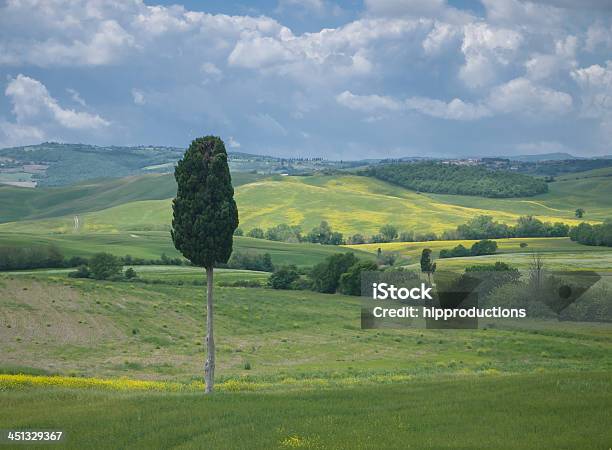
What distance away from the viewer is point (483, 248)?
136 m

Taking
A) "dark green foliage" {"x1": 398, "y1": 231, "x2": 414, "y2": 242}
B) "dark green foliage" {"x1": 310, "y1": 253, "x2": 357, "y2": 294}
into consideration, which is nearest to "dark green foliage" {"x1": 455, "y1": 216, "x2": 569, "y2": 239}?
"dark green foliage" {"x1": 398, "y1": 231, "x2": 414, "y2": 242}

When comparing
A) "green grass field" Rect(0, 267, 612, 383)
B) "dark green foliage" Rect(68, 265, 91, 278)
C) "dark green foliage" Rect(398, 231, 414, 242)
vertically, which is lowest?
"green grass field" Rect(0, 267, 612, 383)

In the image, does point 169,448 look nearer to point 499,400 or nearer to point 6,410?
point 6,410

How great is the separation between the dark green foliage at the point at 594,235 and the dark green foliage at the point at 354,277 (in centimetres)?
6002

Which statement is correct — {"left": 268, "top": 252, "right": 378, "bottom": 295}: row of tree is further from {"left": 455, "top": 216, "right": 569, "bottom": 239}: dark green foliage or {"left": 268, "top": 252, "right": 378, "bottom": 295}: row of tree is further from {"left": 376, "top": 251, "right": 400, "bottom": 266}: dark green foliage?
{"left": 455, "top": 216, "right": 569, "bottom": 239}: dark green foliage

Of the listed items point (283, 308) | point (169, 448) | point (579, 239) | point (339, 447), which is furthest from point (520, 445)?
point (579, 239)

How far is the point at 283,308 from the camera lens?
79000 millimetres

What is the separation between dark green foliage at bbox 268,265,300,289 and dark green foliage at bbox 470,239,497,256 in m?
44.6

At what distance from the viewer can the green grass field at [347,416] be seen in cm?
1784

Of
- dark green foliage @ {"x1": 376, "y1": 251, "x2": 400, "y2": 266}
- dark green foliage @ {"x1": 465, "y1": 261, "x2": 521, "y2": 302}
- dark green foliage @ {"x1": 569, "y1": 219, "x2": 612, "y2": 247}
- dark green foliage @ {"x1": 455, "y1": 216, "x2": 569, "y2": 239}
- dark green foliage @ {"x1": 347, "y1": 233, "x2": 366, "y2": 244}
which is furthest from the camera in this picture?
dark green foliage @ {"x1": 347, "y1": 233, "x2": 366, "y2": 244}

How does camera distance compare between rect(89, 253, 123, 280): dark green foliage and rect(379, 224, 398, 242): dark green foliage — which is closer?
rect(89, 253, 123, 280): dark green foliage

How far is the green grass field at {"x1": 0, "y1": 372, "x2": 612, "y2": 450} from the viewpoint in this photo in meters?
17.8

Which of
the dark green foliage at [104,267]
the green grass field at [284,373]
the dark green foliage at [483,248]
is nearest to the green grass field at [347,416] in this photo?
the green grass field at [284,373]

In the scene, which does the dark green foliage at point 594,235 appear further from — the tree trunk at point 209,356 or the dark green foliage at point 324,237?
the tree trunk at point 209,356
